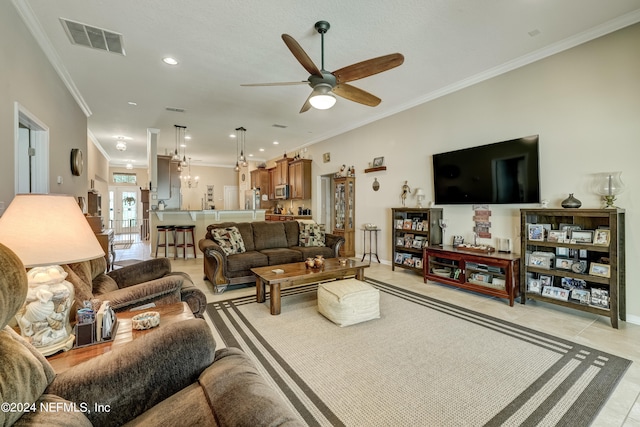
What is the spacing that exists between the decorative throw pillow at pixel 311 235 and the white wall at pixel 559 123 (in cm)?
171

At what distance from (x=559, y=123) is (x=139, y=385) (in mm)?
4493

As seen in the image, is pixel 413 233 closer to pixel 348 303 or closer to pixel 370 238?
pixel 370 238

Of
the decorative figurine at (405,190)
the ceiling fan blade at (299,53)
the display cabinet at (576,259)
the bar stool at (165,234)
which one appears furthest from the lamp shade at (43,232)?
the bar stool at (165,234)

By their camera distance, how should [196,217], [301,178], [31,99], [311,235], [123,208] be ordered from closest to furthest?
[31,99] → [311,235] → [196,217] → [301,178] → [123,208]

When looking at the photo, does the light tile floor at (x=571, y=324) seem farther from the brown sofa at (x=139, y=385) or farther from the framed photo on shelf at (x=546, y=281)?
the brown sofa at (x=139, y=385)

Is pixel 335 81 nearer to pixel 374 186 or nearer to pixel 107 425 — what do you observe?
pixel 107 425

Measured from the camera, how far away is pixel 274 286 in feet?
10.3

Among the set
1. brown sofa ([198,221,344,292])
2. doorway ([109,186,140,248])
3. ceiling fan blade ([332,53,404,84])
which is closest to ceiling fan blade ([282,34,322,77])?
ceiling fan blade ([332,53,404,84])

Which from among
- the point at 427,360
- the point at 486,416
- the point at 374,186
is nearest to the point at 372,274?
the point at 374,186

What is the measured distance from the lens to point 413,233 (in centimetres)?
492

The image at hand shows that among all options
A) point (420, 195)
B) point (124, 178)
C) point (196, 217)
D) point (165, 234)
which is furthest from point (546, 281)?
point (124, 178)

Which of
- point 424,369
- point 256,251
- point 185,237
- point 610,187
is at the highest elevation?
point 610,187

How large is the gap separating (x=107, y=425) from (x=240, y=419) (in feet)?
1.68

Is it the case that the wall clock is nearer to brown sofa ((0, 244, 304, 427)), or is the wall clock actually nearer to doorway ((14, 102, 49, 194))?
doorway ((14, 102, 49, 194))
